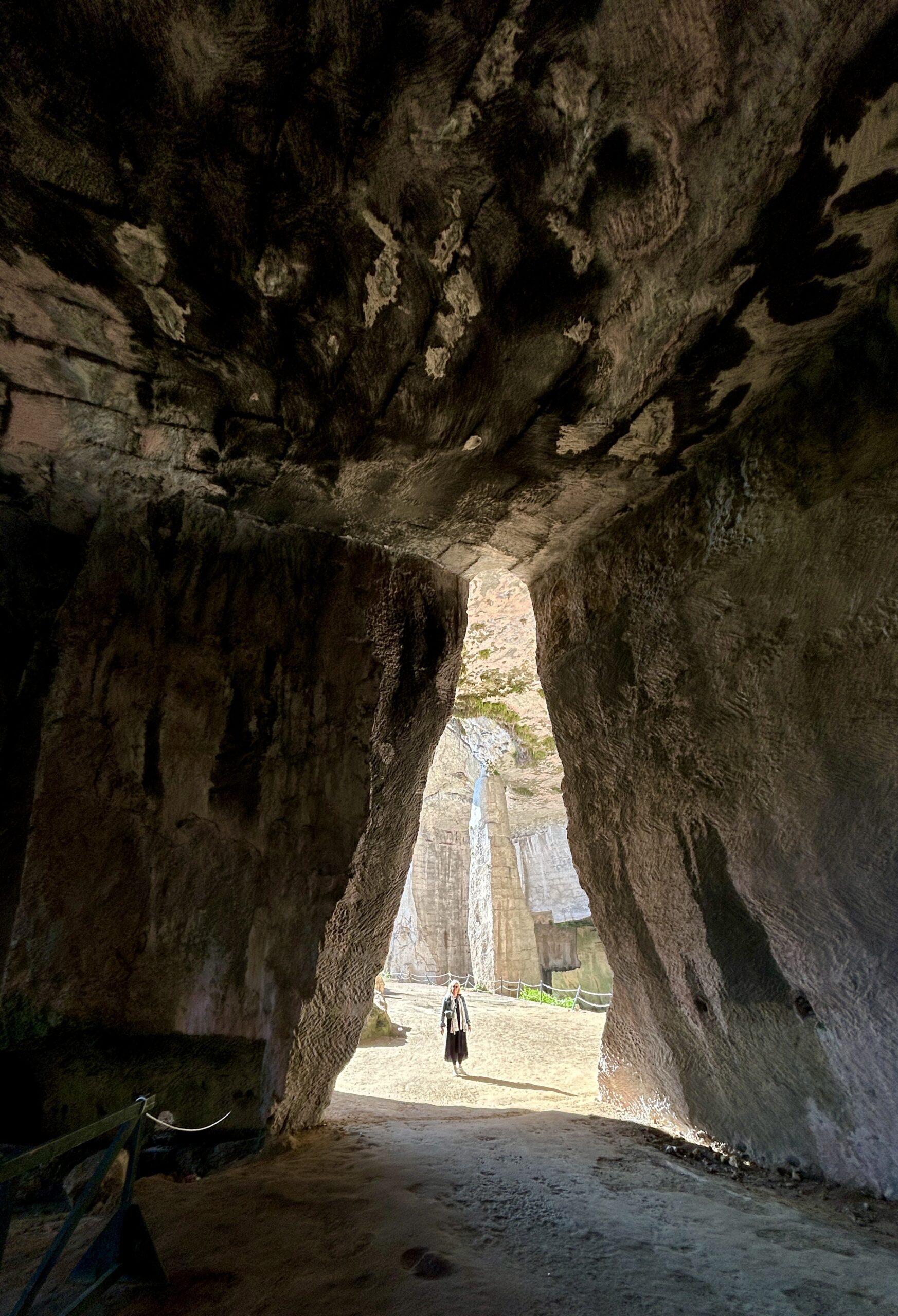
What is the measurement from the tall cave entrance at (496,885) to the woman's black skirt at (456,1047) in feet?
11.8

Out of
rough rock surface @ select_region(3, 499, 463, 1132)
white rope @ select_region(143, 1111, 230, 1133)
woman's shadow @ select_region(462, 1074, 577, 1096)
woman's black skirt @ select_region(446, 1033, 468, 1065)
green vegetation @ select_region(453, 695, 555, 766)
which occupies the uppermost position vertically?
green vegetation @ select_region(453, 695, 555, 766)

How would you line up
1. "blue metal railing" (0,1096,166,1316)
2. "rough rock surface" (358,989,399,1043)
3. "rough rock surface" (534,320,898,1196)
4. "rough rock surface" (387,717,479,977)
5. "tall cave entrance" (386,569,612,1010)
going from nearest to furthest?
1. "blue metal railing" (0,1096,166,1316)
2. "rough rock surface" (534,320,898,1196)
3. "rough rock surface" (358,989,399,1043)
4. "tall cave entrance" (386,569,612,1010)
5. "rough rock surface" (387,717,479,977)

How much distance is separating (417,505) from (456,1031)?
6.45 metres

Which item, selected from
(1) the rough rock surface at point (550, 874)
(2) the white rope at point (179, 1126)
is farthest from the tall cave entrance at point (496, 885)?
(2) the white rope at point (179, 1126)

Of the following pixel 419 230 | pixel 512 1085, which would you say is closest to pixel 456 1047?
pixel 512 1085

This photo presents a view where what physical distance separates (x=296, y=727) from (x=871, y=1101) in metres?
2.94

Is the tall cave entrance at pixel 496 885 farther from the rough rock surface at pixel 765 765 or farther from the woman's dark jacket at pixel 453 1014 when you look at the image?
the rough rock surface at pixel 765 765

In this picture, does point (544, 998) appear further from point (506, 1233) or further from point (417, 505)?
point (417, 505)

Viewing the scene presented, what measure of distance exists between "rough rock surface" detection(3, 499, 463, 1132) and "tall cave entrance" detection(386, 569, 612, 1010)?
19.4 ft

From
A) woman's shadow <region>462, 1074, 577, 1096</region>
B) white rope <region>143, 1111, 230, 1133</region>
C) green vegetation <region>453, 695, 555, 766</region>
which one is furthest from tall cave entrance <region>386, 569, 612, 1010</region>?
white rope <region>143, 1111, 230, 1133</region>

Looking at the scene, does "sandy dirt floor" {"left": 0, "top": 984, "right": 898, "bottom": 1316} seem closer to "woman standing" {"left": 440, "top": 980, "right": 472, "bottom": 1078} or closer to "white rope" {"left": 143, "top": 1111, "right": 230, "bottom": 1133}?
"white rope" {"left": 143, "top": 1111, "right": 230, "bottom": 1133}

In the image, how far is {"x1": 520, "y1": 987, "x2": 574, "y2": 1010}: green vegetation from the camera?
42.4ft

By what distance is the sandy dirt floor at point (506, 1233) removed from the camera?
174 centimetres

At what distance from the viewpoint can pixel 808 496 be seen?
2578mm
